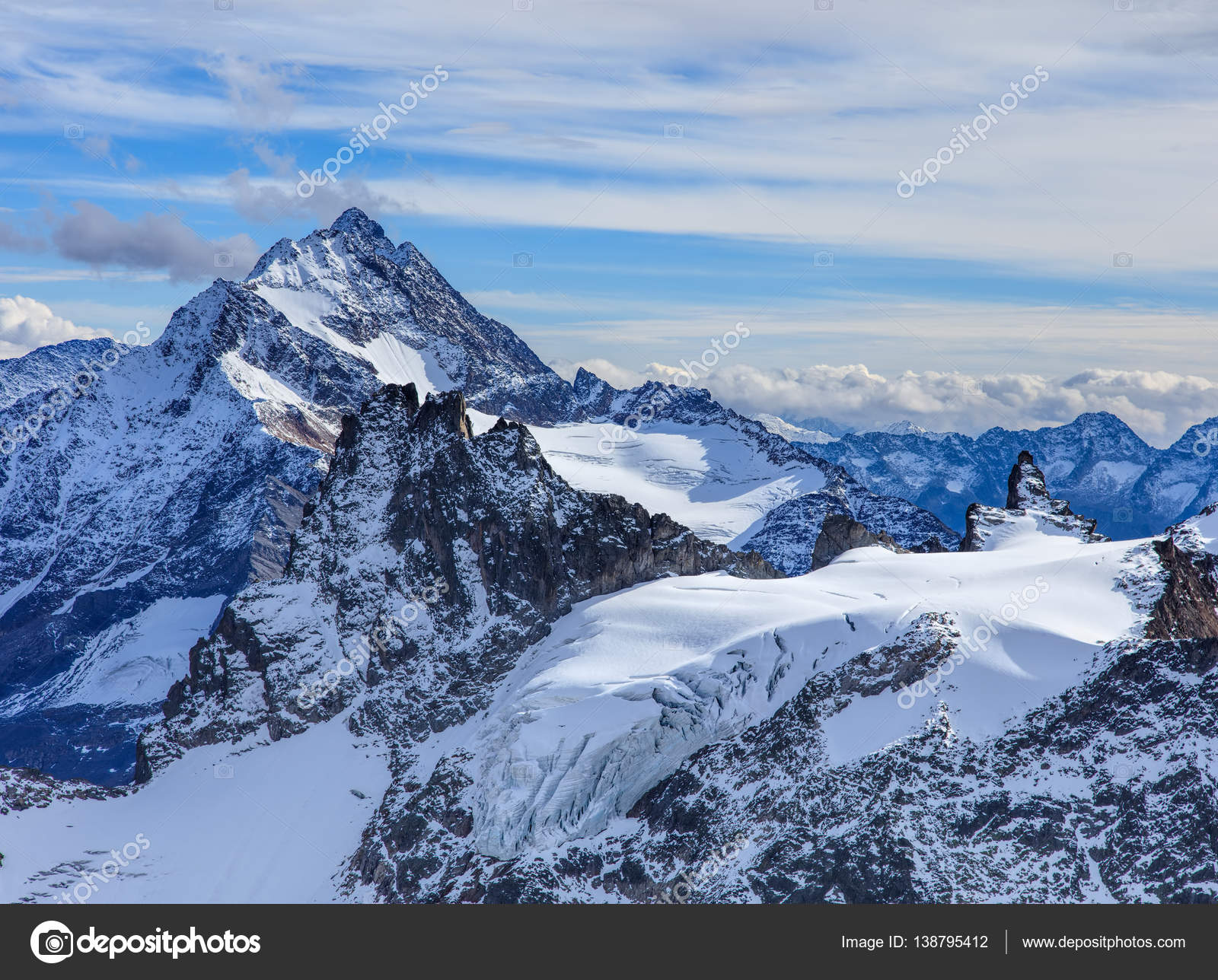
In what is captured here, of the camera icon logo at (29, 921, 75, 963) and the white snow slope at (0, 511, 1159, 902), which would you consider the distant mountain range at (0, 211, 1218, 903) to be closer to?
the white snow slope at (0, 511, 1159, 902)

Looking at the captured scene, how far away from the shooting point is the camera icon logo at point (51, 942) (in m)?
96.8

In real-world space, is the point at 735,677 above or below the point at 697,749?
above

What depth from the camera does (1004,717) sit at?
140875mm
